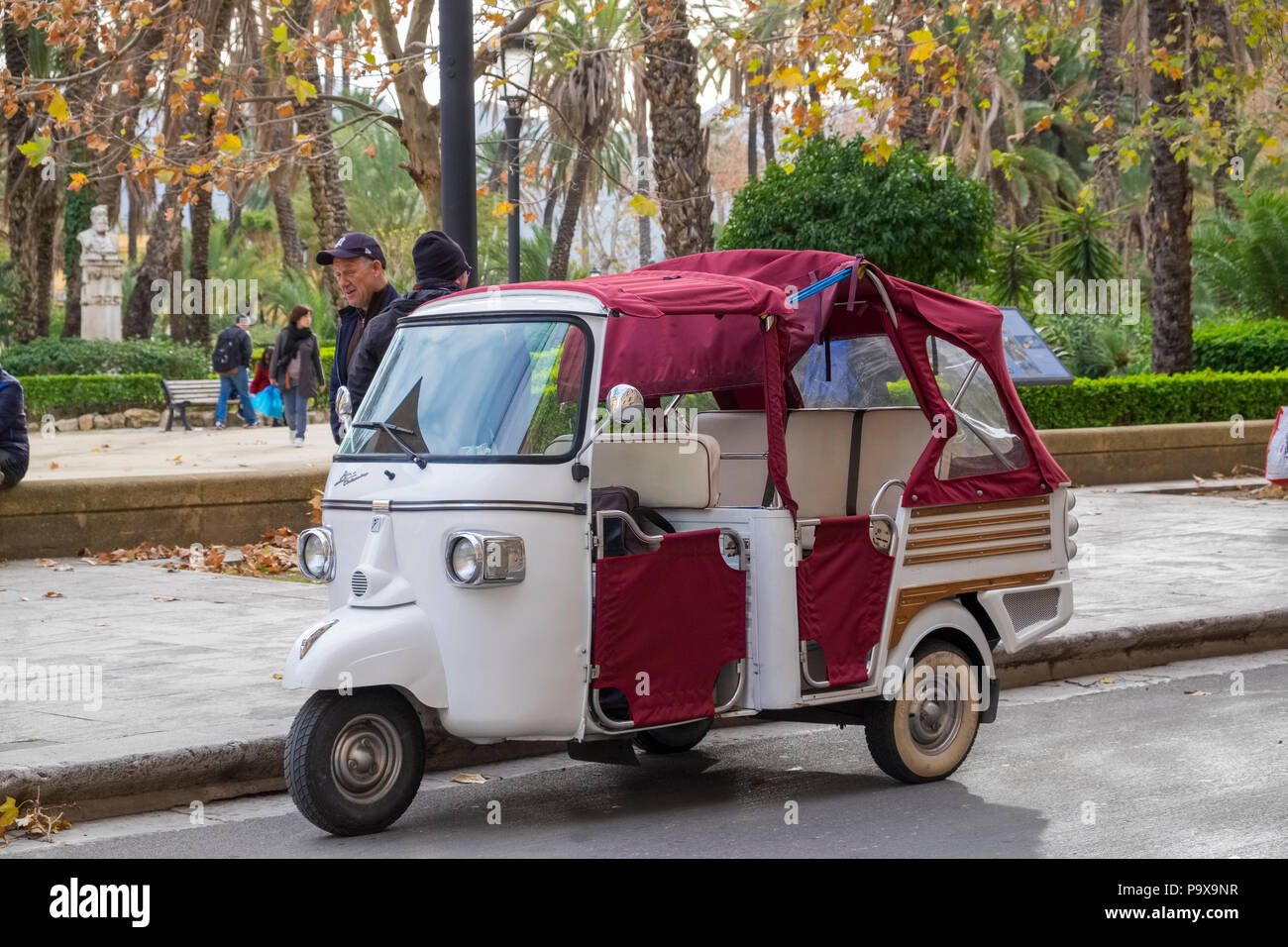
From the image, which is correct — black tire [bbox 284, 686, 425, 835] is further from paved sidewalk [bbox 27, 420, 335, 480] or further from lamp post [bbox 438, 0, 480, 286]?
paved sidewalk [bbox 27, 420, 335, 480]

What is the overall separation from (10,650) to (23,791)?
291cm

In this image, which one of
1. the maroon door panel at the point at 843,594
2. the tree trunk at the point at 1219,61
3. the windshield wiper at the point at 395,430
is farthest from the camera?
the tree trunk at the point at 1219,61

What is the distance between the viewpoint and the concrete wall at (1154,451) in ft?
64.3

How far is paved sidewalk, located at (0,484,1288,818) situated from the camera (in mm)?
6621

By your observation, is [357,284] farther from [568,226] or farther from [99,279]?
[568,226]

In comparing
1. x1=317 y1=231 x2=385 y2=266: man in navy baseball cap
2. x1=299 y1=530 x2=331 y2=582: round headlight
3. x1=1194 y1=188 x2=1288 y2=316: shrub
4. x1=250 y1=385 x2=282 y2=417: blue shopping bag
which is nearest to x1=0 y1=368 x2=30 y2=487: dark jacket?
x1=317 y1=231 x2=385 y2=266: man in navy baseball cap

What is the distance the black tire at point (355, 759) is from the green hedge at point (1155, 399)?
15.6m

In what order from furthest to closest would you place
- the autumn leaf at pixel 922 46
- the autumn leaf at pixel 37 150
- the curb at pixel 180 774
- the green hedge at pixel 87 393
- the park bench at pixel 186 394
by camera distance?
the green hedge at pixel 87 393, the park bench at pixel 186 394, the autumn leaf at pixel 922 46, the autumn leaf at pixel 37 150, the curb at pixel 180 774

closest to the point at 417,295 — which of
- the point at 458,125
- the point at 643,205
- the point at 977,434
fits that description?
the point at 458,125

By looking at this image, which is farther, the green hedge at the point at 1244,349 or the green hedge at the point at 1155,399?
the green hedge at the point at 1244,349

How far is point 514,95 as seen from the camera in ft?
62.0

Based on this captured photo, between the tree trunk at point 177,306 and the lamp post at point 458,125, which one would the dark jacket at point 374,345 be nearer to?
the lamp post at point 458,125

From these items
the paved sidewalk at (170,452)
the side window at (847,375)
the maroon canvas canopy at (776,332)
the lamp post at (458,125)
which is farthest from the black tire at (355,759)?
the paved sidewalk at (170,452)

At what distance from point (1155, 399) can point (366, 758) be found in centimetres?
1767
